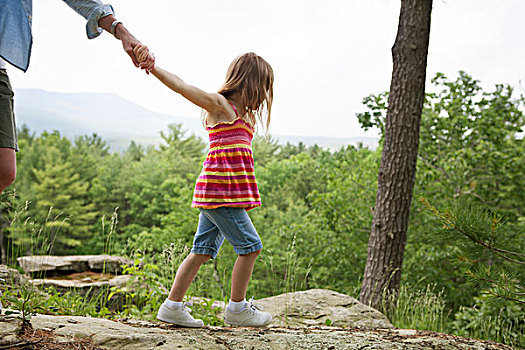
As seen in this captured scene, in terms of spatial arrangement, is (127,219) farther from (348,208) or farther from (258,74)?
(258,74)

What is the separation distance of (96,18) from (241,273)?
56.8 inches

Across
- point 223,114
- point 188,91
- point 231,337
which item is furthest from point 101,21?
point 231,337

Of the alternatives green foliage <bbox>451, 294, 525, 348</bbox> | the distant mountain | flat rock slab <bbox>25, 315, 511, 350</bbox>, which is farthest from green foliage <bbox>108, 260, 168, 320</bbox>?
the distant mountain

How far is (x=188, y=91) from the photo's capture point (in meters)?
2.16

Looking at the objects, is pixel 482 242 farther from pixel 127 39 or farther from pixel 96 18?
pixel 96 18

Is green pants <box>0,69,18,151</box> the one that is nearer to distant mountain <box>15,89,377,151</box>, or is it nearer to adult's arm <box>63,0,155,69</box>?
adult's arm <box>63,0,155,69</box>

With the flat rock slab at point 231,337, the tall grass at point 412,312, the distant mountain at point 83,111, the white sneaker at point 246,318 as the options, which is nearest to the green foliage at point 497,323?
the tall grass at point 412,312

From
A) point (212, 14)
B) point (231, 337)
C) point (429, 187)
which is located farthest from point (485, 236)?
point (212, 14)

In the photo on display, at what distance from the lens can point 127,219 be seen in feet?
95.1

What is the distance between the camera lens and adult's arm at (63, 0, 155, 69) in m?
2.02

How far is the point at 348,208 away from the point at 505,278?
21.9 ft

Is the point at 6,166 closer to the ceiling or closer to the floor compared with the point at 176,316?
closer to the ceiling

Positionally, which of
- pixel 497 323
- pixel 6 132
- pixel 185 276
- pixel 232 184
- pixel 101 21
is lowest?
pixel 497 323

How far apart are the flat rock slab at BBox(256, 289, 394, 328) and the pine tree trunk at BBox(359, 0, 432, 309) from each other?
0.71 metres
